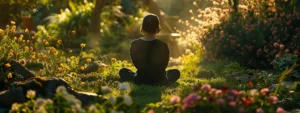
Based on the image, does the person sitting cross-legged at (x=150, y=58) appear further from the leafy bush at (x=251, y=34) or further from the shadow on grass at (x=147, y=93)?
the leafy bush at (x=251, y=34)

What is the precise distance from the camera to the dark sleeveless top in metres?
10.0

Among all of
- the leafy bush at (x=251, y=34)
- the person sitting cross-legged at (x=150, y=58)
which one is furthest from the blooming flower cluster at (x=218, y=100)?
the leafy bush at (x=251, y=34)

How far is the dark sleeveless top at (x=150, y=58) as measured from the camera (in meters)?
10.0

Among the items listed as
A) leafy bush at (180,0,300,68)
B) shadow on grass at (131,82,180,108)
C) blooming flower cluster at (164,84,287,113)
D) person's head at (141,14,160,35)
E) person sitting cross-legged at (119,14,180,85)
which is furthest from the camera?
leafy bush at (180,0,300,68)

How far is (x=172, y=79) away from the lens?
10531mm

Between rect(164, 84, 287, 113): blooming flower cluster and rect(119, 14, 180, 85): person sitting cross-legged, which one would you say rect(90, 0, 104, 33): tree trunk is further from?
rect(164, 84, 287, 113): blooming flower cluster

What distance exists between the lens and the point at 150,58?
10102mm

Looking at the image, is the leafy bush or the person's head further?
the leafy bush

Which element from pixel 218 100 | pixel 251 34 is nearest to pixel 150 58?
pixel 251 34

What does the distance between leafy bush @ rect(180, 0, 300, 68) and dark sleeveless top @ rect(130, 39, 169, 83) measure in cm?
366

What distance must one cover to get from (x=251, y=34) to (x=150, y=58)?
4401 millimetres

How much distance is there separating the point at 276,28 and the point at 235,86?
173 inches

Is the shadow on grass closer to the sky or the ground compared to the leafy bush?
closer to the ground

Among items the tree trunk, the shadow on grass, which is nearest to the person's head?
the shadow on grass
